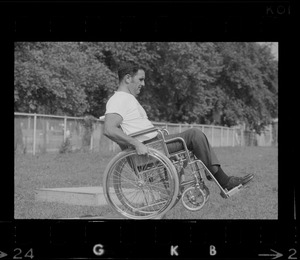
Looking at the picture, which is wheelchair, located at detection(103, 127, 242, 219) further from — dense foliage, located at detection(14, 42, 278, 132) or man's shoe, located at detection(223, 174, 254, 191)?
dense foliage, located at detection(14, 42, 278, 132)

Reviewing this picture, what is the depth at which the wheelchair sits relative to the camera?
3445 millimetres

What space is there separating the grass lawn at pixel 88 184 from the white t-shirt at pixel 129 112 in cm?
56

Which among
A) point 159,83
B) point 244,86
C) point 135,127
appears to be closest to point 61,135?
point 159,83

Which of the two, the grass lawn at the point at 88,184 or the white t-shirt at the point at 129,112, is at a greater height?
the white t-shirt at the point at 129,112

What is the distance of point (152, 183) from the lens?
11.7ft

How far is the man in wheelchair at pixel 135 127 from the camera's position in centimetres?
343

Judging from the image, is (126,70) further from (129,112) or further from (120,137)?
(120,137)

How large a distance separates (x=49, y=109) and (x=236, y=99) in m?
3.39

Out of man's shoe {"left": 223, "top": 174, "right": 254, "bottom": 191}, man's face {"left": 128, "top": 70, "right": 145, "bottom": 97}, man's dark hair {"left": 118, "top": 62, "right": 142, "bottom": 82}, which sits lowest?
man's shoe {"left": 223, "top": 174, "right": 254, "bottom": 191}

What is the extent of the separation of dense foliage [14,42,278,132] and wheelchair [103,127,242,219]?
9.83 feet

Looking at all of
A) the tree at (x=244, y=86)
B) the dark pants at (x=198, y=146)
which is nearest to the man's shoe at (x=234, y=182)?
the dark pants at (x=198, y=146)
